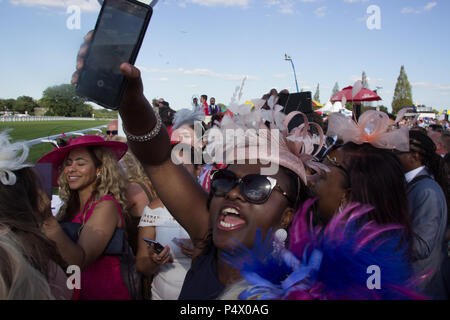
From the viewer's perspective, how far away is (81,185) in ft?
8.67

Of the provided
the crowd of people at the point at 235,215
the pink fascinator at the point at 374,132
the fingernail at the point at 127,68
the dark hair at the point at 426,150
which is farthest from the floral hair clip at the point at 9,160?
the dark hair at the point at 426,150

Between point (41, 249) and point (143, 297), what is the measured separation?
4.55ft

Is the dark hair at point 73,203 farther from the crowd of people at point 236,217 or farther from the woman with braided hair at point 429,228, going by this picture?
the woman with braided hair at point 429,228

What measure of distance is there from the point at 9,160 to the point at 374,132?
211cm

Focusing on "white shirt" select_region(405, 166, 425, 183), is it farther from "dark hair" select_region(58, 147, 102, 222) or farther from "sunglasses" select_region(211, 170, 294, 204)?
"dark hair" select_region(58, 147, 102, 222)

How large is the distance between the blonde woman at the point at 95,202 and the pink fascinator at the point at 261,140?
1.03m

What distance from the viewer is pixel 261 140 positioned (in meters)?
1.64

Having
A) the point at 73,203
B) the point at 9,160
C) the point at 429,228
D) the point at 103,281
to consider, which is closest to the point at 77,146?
the point at 73,203

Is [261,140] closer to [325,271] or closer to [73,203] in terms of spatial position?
[325,271]

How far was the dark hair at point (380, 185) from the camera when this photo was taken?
6.87ft

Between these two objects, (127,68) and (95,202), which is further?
(95,202)

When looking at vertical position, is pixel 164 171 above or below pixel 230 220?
above
